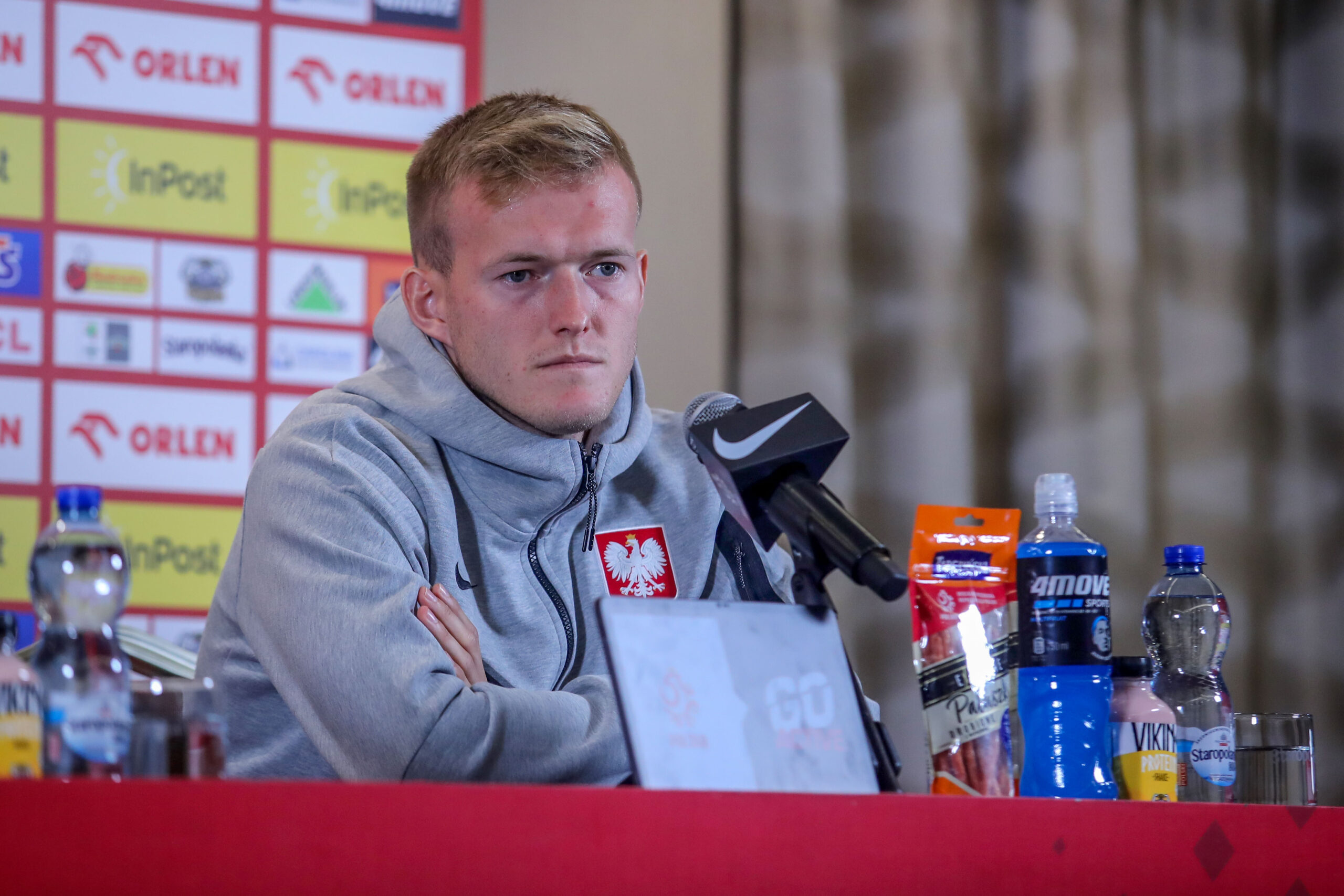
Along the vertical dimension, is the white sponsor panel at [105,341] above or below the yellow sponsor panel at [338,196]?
below

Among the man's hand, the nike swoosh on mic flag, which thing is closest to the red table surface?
the nike swoosh on mic flag

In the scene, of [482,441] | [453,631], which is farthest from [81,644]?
[482,441]

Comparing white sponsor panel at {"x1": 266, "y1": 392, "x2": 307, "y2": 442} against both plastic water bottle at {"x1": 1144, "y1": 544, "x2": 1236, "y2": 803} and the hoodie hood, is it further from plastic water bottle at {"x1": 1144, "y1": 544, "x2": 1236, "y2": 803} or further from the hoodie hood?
plastic water bottle at {"x1": 1144, "y1": 544, "x2": 1236, "y2": 803}

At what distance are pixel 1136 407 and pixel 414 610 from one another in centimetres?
176

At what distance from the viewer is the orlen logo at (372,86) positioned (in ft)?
7.90

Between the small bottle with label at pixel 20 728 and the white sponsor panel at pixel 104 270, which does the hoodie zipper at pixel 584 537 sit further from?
the white sponsor panel at pixel 104 270

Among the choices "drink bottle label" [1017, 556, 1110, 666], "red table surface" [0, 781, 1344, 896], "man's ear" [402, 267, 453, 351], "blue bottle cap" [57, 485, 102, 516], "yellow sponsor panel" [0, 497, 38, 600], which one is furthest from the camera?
"yellow sponsor panel" [0, 497, 38, 600]

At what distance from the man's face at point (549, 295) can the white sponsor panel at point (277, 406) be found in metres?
0.88

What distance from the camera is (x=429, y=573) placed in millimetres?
1437

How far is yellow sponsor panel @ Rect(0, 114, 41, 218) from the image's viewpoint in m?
2.25

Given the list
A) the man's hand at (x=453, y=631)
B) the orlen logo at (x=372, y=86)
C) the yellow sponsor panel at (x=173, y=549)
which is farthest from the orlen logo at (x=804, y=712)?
the orlen logo at (x=372, y=86)

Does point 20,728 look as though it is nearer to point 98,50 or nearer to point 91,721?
point 91,721

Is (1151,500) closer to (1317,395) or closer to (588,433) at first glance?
(1317,395)

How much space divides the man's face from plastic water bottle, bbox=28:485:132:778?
24.2 inches
